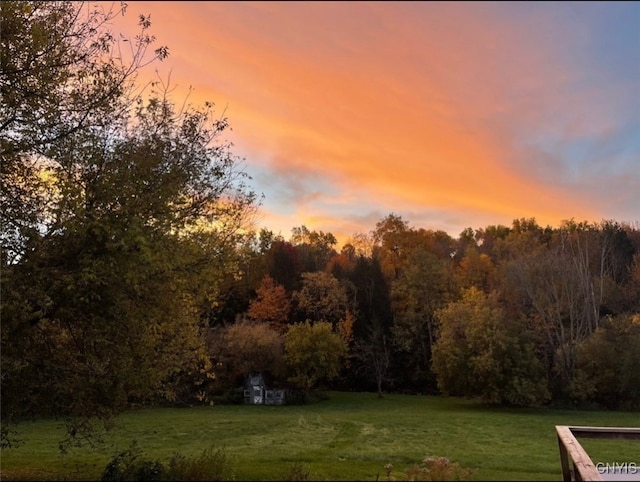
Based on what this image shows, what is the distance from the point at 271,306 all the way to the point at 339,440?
25884mm

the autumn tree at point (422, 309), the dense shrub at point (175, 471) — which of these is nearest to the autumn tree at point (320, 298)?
the autumn tree at point (422, 309)

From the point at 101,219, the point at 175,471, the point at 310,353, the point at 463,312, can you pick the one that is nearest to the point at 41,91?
the point at 101,219

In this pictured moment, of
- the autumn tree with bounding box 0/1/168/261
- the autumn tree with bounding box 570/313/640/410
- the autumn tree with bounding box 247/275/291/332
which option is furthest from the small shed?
the autumn tree with bounding box 0/1/168/261

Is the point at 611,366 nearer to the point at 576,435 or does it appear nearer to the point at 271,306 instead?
the point at 271,306

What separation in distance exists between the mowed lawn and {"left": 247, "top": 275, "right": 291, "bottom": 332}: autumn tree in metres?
9.48

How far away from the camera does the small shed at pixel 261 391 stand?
1547 inches

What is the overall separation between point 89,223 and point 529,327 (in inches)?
1449

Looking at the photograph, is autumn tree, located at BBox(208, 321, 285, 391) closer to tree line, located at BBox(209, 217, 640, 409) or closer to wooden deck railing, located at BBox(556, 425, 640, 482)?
tree line, located at BBox(209, 217, 640, 409)

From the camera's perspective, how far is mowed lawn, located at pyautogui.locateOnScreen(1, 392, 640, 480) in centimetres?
1216

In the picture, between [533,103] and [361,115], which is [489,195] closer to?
[533,103]

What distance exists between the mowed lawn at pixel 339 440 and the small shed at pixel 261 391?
2141mm

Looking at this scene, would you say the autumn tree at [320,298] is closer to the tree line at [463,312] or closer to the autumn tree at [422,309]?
the tree line at [463,312]

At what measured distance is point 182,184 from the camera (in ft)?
30.5

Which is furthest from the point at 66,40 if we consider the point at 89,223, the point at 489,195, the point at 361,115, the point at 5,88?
the point at 489,195
